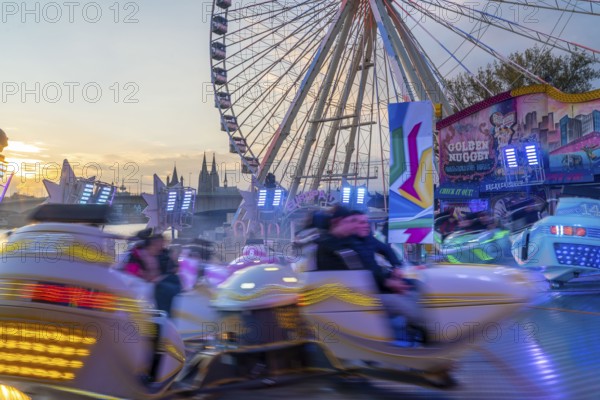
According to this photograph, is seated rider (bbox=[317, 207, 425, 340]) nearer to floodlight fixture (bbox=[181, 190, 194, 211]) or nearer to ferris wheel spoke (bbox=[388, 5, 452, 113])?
floodlight fixture (bbox=[181, 190, 194, 211])

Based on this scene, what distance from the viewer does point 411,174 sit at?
7.07 metres

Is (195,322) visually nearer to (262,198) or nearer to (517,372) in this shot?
(517,372)

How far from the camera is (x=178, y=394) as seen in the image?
381 cm

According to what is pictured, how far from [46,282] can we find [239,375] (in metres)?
1.75

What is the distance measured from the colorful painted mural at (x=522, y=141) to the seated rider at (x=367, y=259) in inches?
634

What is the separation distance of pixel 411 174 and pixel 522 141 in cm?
1587

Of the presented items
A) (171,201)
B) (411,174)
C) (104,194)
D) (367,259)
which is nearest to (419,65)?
(171,201)

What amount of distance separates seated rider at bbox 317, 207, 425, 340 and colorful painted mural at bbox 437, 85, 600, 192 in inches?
634

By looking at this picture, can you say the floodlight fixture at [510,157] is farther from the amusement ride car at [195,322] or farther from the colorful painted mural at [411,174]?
the amusement ride car at [195,322]

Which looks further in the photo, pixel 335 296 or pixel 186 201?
pixel 186 201

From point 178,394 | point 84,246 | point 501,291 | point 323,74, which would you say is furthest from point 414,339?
point 323,74

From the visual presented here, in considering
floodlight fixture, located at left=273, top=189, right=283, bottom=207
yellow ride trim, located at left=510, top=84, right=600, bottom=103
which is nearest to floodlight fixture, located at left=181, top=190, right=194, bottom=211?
floodlight fixture, located at left=273, top=189, right=283, bottom=207

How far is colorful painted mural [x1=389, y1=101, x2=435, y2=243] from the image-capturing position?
709 cm

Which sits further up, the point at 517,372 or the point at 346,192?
the point at 346,192
